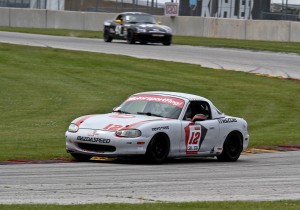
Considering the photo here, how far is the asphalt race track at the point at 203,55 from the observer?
33.7 metres

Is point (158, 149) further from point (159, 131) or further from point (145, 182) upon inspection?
point (145, 182)

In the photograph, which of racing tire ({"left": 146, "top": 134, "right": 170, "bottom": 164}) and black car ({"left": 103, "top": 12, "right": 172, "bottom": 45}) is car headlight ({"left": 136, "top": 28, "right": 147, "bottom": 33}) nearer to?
black car ({"left": 103, "top": 12, "right": 172, "bottom": 45})

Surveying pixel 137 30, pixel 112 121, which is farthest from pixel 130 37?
pixel 112 121

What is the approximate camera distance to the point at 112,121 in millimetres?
15266

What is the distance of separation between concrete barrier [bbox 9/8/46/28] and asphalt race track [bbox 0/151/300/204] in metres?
46.1

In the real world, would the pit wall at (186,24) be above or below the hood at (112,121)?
below

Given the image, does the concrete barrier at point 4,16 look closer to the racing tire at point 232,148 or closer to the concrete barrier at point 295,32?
the concrete barrier at point 295,32

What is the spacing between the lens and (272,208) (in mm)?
10203

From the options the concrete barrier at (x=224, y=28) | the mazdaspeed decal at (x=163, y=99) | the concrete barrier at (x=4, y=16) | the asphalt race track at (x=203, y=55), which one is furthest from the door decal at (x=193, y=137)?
the concrete barrier at (x=4, y=16)

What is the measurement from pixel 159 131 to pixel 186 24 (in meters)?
39.4

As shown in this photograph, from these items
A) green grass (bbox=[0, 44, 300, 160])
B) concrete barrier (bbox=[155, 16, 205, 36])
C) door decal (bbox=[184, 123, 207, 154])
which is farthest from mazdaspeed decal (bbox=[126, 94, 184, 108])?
concrete barrier (bbox=[155, 16, 205, 36])

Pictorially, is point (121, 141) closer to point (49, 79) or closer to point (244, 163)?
point (244, 163)

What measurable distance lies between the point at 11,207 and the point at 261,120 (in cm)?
1402

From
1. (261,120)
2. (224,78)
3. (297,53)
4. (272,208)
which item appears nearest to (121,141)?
(272,208)
